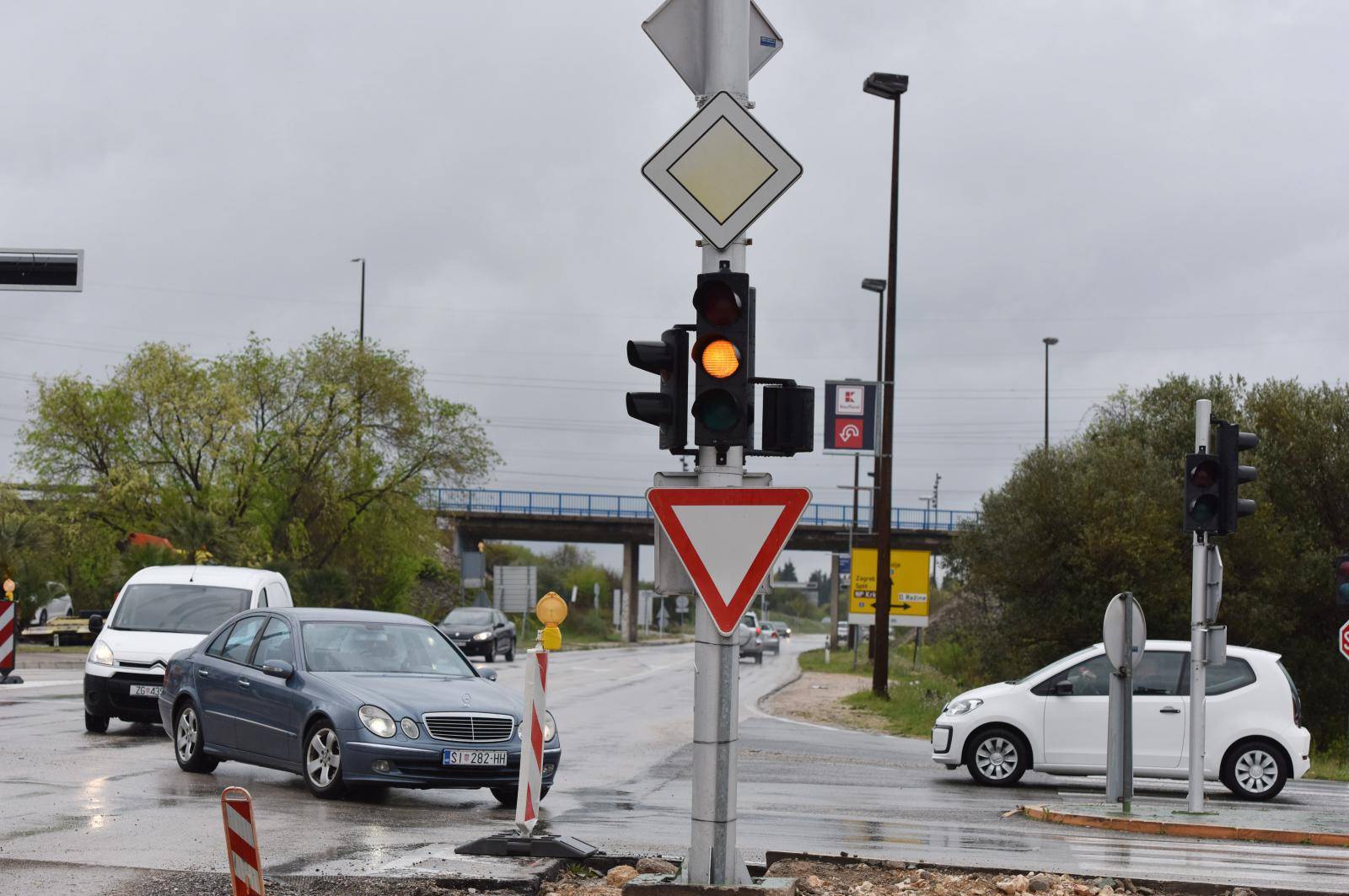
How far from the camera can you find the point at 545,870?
29.2 ft

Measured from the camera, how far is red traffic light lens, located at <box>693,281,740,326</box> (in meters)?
7.43

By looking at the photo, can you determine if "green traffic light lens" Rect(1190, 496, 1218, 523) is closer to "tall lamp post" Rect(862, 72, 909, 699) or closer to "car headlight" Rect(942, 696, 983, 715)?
"car headlight" Rect(942, 696, 983, 715)

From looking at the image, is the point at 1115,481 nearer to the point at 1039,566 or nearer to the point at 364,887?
the point at 1039,566

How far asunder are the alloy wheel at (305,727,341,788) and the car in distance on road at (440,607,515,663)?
99.3ft

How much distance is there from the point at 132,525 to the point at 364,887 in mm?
46257

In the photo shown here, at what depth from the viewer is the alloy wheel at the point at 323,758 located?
41.2 feet

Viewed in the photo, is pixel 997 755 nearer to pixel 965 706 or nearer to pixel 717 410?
pixel 965 706

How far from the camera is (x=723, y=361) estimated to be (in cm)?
743

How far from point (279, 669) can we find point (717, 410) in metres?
7.00

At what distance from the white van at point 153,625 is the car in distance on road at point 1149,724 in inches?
324

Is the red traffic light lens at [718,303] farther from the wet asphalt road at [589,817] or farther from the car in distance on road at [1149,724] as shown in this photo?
the car in distance on road at [1149,724]

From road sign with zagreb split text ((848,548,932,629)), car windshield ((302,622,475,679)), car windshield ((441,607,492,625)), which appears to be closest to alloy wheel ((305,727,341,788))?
car windshield ((302,622,475,679))

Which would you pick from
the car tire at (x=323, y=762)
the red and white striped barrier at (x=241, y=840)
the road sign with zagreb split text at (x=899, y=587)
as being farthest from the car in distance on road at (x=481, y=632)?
the red and white striped barrier at (x=241, y=840)

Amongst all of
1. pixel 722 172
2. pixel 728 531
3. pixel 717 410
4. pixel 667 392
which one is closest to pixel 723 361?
pixel 717 410
